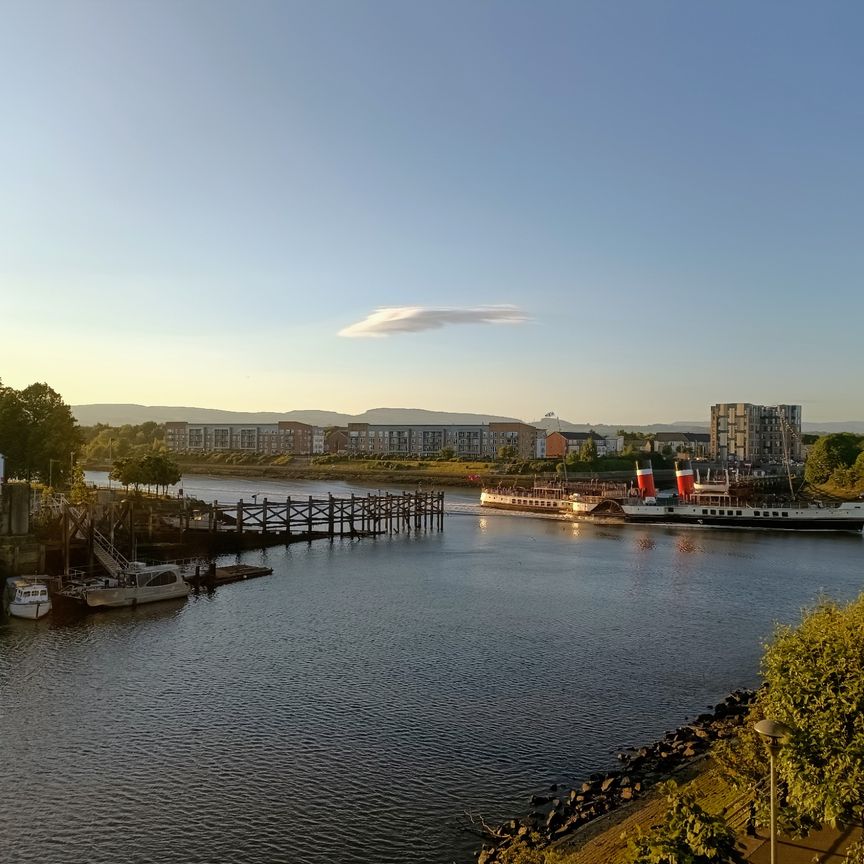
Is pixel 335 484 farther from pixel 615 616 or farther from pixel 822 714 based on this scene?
pixel 822 714

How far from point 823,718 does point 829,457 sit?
14132cm

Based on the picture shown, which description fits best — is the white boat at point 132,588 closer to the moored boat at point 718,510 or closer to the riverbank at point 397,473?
the moored boat at point 718,510

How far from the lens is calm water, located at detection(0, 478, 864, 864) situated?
19.5m

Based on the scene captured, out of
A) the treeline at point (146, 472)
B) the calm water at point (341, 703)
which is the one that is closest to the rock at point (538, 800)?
the calm water at point (341, 703)

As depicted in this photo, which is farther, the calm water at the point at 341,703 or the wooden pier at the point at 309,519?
the wooden pier at the point at 309,519

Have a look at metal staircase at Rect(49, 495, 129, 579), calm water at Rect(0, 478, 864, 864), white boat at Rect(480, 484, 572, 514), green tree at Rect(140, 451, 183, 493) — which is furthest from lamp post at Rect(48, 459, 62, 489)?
white boat at Rect(480, 484, 572, 514)

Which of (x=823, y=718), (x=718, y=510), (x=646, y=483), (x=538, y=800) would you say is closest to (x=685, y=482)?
(x=646, y=483)

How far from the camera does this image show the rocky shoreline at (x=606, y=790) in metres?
18.5

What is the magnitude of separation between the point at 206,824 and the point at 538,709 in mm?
12118

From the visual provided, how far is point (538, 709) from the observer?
89.7 feet

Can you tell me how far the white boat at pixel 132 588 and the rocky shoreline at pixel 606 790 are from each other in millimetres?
27426

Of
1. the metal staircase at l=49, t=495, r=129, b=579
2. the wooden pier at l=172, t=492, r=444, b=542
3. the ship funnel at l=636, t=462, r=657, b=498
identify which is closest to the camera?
the metal staircase at l=49, t=495, r=129, b=579

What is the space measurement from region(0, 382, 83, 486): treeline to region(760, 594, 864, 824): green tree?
210 ft

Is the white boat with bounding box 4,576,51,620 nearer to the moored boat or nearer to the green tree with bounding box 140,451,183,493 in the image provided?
the green tree with bounding box 140,451,183,493
